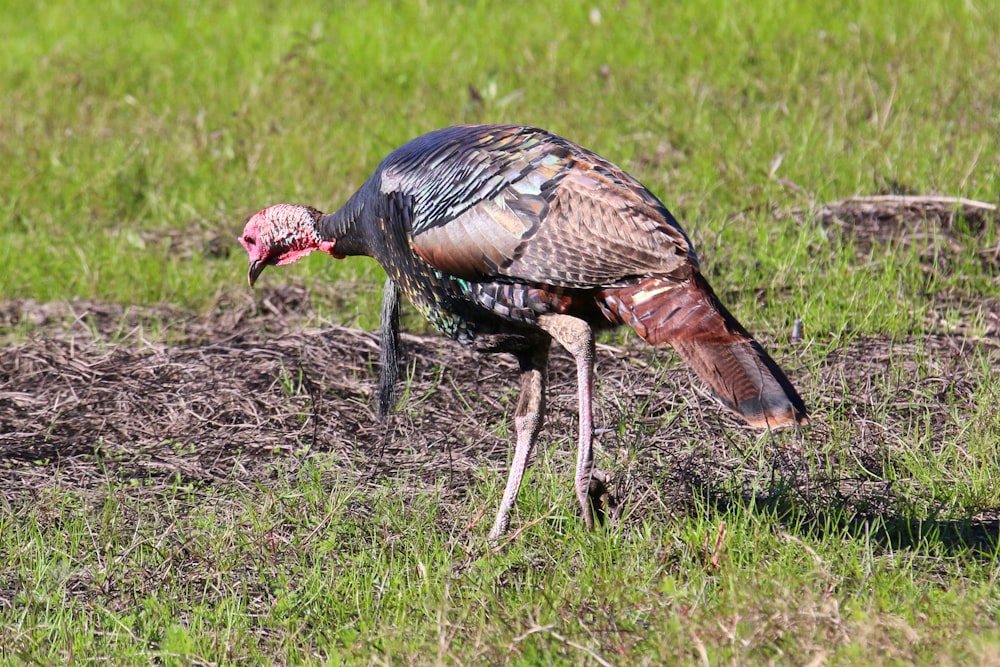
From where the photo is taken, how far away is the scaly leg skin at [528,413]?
4.40 meters

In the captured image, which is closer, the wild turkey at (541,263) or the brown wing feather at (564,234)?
the wild turkey at (541,263)

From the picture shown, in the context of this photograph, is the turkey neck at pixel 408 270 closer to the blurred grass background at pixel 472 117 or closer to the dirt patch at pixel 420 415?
the dirt patch at pixel 420 415

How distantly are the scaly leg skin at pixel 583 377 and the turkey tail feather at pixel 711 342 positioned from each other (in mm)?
117

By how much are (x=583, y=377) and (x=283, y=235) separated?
1.53 m

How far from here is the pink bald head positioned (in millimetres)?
5070

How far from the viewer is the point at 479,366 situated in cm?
562

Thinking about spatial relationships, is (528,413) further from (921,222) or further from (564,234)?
(921,222)

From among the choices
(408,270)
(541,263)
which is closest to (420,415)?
(408,270)

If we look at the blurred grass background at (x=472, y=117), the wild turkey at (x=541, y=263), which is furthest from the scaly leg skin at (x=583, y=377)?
the blurred grass background at (x=472, y=117)

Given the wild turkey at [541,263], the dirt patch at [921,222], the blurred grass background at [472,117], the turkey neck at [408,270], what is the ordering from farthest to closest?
the blurred grass background at [472,117] → the dirt patch at [921,222] → the turkey neck at [408,270] → the wild turkey at [541,263]

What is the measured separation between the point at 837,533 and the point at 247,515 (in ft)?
6.36

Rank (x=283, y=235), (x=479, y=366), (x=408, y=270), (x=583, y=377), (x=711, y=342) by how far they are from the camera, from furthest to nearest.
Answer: (x=479, y=366)
(x=283, y=235)
(x=408, y=270)
(x=583, y=377)
(x=711, y=342)

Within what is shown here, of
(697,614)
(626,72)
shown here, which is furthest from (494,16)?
(697,614)

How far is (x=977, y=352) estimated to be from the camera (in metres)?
5.37
